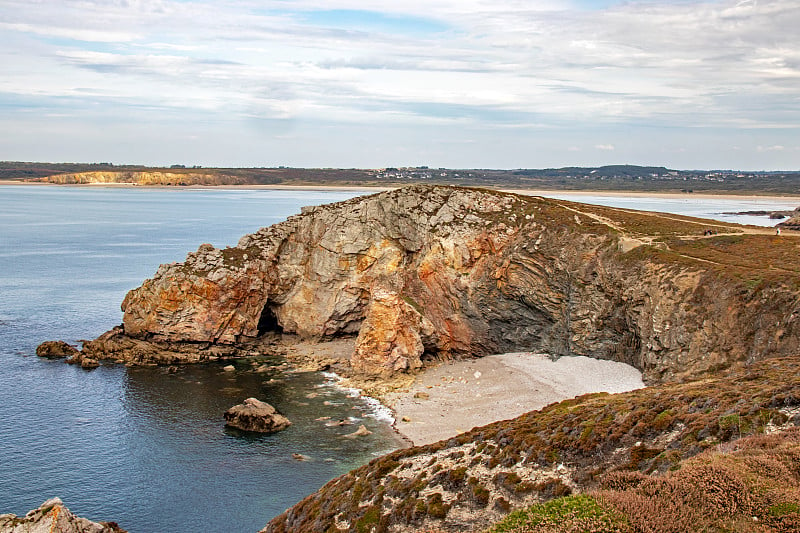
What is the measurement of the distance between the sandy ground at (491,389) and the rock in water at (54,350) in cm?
2841

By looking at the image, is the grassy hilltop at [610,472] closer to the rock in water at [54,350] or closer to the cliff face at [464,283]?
the cliff face at [464,283]

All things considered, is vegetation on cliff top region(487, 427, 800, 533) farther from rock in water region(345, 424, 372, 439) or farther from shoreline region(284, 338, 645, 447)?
rock in water region(345, 424, 372, 439)

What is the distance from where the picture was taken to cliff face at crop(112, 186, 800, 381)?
45.0 meters

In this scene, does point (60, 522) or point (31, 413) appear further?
point (31, 413)

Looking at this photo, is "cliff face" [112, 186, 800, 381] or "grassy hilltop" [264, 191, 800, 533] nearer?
"grassy hilltop" [264, 191, 800, 533]

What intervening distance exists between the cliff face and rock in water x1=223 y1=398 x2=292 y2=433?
1120 centimetres

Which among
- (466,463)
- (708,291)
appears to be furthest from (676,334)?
(466,463)

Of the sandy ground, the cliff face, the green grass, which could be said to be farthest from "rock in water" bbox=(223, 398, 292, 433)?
the green grass

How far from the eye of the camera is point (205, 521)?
3188 cm

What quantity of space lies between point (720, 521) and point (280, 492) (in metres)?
24.7

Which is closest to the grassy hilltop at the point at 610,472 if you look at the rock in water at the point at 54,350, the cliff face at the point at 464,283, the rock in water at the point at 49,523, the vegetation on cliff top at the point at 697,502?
the vegetation on cliff top at the point at 697,502

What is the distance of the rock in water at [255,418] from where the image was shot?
4234 cm

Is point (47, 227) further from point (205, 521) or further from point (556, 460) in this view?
point (556, 460)

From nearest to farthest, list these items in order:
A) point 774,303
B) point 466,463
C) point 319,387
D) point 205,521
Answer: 1. point 466,463
2. point 205,521
3. point 774,303
4. point 319,387
